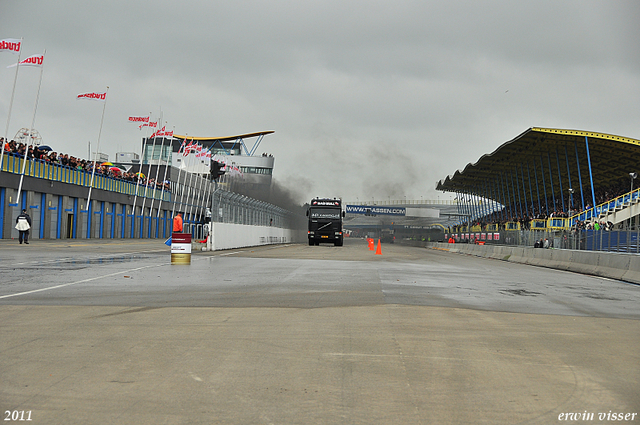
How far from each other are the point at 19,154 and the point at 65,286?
31932 millimetres

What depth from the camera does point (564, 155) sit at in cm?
6278

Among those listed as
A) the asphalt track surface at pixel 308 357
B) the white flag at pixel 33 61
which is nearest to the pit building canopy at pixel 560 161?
the white flag at pixel 33 61

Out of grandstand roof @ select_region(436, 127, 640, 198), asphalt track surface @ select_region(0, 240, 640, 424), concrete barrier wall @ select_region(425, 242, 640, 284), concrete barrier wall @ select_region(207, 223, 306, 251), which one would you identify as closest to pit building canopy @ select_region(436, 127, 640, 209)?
grandstand roof @ select_region(436, 127, 640, 198)

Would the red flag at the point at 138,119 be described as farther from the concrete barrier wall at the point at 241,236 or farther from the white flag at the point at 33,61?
the white flag at the point at 33,61

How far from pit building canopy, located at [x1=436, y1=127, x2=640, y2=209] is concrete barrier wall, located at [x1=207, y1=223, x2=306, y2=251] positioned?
75.4 feet

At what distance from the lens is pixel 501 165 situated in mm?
73750

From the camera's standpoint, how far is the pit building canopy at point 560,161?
50406 mm

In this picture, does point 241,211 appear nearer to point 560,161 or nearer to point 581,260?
point 581,260

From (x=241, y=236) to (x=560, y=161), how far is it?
138 ft

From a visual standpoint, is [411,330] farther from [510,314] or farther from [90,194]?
[90,194]

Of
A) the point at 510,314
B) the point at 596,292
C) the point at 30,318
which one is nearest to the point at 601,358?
the point at 510,314

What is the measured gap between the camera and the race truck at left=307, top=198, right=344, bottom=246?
53.9 meters

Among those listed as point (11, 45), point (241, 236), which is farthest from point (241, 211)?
point (11, 45)

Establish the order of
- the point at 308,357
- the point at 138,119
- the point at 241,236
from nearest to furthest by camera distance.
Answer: the point at 308,357 → the point at 241,236 → the point at 138,119
